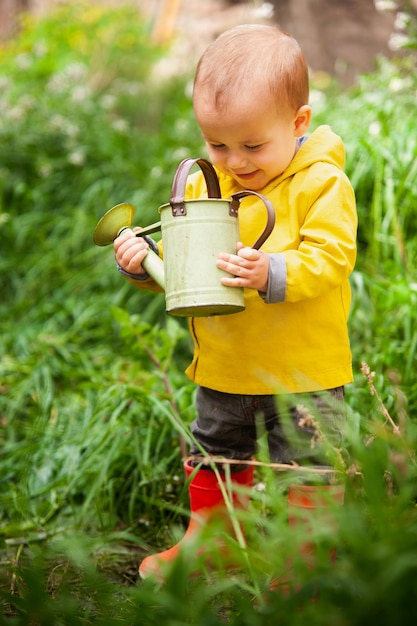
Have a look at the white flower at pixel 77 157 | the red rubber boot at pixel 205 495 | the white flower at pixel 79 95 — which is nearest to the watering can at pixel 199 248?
the red rubber boot at pixel 205 495

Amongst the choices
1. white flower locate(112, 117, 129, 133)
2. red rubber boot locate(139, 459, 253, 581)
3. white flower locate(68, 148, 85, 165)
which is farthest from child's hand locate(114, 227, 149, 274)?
white flower locate(112, 117, 129, 133)

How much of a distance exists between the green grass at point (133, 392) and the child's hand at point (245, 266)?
0.33 meters

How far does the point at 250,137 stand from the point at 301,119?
0.61ft

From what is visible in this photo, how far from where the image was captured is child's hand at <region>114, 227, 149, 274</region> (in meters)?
1.94

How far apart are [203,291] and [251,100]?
0.45m

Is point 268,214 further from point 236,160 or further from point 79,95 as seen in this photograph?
point 79,95

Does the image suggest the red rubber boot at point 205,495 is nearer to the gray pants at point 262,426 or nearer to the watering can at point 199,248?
the gray pants at point 262,426

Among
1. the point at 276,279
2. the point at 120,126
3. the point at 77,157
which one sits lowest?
the point at 276,279

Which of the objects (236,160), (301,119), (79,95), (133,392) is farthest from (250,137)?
(79,95)

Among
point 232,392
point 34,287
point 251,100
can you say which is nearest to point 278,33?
point 251,100

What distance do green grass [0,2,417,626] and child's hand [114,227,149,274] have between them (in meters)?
0.45

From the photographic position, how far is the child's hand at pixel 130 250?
76.2 inches

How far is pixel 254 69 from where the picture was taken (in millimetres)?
1806

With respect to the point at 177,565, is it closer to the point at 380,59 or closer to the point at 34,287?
the point at 34,287
